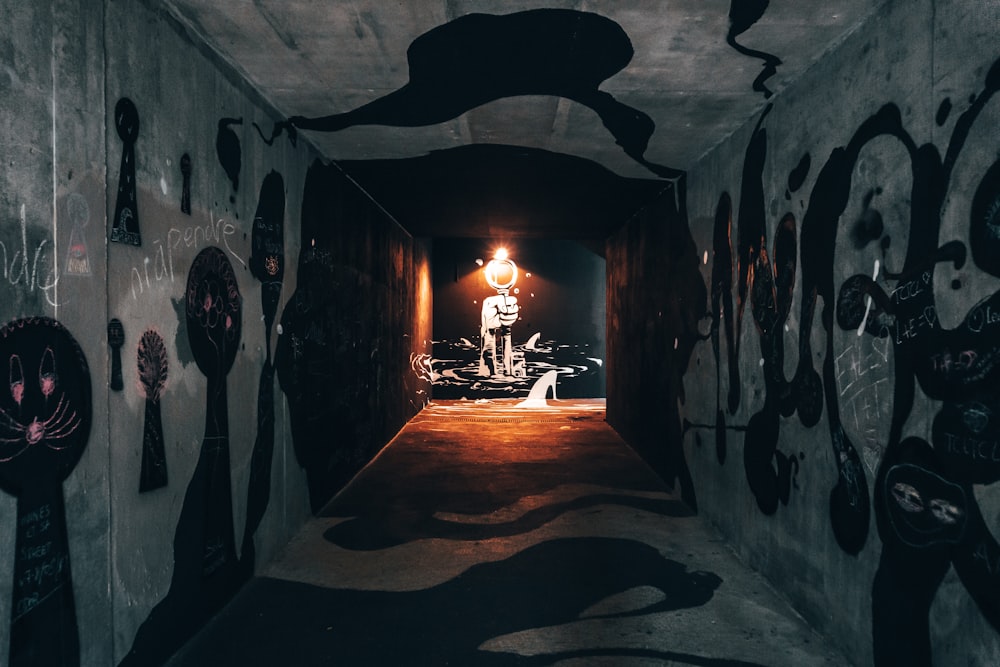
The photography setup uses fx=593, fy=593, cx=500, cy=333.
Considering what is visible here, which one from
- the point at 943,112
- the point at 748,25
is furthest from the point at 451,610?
the point at 748,25

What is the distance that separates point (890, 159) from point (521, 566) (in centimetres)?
275

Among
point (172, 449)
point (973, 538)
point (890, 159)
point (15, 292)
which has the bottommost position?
point (973, 538)

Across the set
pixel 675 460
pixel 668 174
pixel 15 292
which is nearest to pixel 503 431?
pixel 675 460

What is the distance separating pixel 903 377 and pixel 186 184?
3.07m

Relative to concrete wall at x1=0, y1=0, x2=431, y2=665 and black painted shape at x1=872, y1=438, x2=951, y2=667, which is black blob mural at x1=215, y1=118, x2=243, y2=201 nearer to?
concrete wall at x1=0, y1=0, x2=431, y2=665

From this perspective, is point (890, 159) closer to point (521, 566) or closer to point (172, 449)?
point (521, 566)

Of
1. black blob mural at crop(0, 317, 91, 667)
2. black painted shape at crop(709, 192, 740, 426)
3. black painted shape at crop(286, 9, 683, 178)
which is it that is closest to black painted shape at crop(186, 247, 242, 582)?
black blob mural at crop(0, 317, 91, 667)

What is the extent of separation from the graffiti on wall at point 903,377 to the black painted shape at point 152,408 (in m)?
2.91

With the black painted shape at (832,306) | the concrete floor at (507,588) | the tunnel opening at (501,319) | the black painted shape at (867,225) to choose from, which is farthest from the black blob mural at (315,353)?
the tunnel opening at (501,319)

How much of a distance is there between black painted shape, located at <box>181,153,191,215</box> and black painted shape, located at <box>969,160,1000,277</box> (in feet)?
9.93

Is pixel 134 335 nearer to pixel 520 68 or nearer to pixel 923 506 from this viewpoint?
pixel 520 68

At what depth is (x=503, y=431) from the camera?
7.96 meters

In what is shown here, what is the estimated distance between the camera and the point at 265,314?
3.50 m

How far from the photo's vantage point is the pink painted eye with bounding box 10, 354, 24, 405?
1.76 meters
